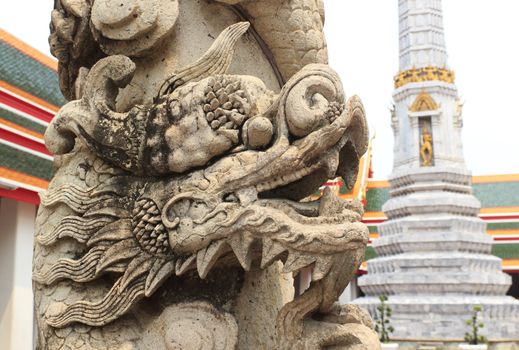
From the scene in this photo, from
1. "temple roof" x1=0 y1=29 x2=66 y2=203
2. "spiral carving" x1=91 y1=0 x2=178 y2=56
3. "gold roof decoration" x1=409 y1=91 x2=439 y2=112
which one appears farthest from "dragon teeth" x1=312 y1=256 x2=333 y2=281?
"gold roof decoration" x1=409 y1=91 x2=439 y2=112

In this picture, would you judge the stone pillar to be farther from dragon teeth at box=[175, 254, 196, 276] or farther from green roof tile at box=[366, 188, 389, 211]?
green roof tile at box=[366, 188, 389, 211]

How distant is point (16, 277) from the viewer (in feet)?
21.5

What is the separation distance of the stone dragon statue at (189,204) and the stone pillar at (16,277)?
5.10 meters

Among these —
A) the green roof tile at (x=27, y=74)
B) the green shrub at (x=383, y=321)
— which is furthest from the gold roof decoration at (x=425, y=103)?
the green roof tile at (x=27, y=74)

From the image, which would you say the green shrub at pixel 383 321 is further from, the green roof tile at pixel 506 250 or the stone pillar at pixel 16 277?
the stone pillar at pixel 16 277

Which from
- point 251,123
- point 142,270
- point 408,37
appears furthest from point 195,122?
point 408,37

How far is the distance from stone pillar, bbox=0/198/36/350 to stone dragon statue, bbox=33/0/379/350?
5097mm

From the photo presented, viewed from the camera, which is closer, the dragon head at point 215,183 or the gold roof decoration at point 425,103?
the dragon head at point 215,183

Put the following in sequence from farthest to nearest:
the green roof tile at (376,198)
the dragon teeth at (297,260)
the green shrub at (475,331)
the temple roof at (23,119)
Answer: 1. the green roof tile at (376,198)
2. the green shrub at (475,331)
3. the temple roof at (23,119)
4. the dragon teeth at (297,260)

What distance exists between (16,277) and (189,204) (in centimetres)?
560

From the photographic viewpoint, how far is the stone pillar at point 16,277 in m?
6.43

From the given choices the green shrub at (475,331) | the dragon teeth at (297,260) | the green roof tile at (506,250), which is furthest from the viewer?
the green roof tile at (506,250)

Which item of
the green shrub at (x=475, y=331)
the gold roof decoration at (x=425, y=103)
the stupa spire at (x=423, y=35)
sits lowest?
the green shrub at (x=475, y=331)

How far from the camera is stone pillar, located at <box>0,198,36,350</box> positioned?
253 inches
